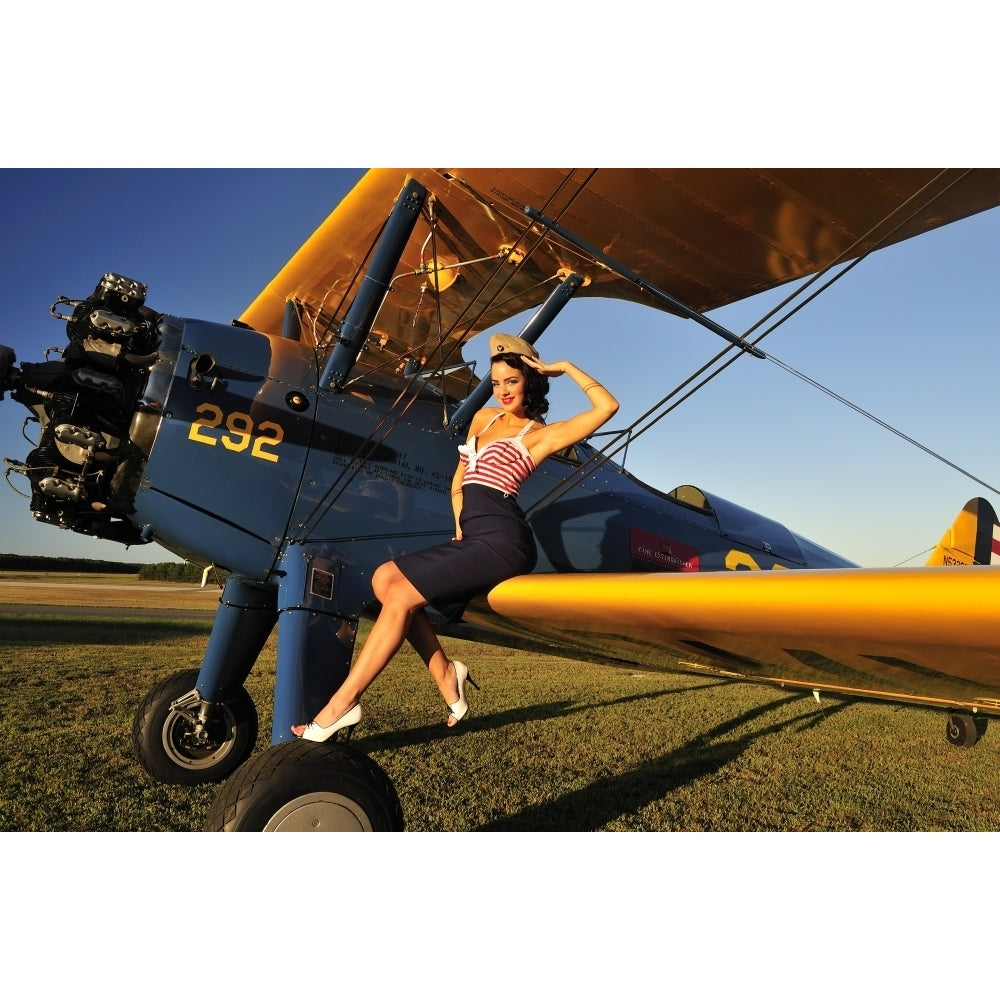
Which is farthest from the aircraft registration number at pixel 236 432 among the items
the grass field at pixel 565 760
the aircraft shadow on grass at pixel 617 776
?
the aircraft shadow on grass at pixel 617 776

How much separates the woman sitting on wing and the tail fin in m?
5.91

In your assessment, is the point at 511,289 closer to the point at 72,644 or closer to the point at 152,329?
the point at 152,329

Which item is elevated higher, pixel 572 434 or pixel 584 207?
pixel 584 207

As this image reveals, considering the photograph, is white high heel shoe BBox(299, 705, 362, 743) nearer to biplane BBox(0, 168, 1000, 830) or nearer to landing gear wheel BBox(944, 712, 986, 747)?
biplane BBox(0, 168, 1000, 830)

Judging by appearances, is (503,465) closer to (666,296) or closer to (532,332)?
(666,296)

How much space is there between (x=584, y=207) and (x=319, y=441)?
177 centimetres

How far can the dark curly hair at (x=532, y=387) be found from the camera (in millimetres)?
1970

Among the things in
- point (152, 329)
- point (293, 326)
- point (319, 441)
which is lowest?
point (319, 441)

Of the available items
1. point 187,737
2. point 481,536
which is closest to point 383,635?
point 481,536

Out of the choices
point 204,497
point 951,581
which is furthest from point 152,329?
point 951,581

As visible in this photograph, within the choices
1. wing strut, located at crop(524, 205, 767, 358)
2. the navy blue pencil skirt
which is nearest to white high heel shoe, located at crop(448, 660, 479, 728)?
the navy blue pencil skirt

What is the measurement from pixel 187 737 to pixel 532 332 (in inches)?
112

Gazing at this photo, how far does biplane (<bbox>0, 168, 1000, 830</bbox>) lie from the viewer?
5.85ft

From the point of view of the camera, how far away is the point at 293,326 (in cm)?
441
